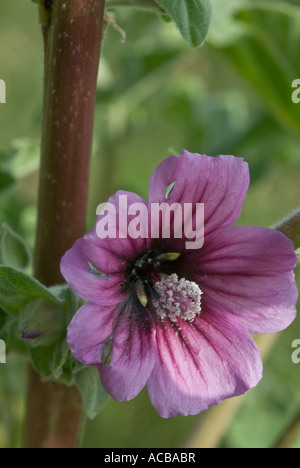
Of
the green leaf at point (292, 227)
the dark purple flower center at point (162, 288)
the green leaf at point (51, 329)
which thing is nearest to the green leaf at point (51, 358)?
the green leaf at point (51, 329)

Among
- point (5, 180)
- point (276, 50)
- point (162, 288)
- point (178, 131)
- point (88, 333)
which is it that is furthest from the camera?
point (178, 131)

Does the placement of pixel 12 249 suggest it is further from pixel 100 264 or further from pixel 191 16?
pixel 191 16

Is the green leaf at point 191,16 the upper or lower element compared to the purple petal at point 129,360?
upper

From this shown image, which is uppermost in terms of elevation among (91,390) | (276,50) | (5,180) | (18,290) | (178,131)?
(276,50)

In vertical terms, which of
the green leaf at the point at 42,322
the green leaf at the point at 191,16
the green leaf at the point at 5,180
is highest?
the green leaf at the point at 191,16

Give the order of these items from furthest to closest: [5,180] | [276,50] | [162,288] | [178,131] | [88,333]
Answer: [178,131], [276,50], [5,180], [162,288], [88,333]

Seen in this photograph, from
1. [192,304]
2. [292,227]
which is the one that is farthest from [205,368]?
[292,227]

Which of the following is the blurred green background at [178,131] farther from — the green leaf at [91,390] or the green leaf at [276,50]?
the green leaf at [91,390]

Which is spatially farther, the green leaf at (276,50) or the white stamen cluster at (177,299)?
the green leaf at (276,50)

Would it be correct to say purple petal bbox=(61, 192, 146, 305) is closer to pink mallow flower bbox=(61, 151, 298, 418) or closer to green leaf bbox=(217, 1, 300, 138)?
pink mallow flower bbox=(61, 151, 298, 418)
